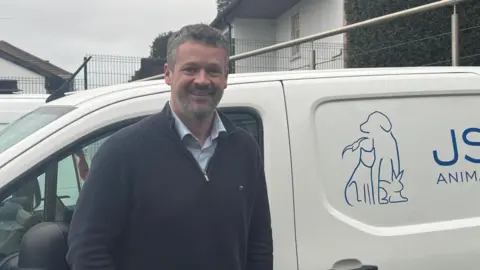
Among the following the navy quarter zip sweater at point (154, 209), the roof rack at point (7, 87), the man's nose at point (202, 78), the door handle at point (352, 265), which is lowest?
the door handle at point (352, 265)

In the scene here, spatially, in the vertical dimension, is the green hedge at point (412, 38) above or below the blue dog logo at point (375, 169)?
above

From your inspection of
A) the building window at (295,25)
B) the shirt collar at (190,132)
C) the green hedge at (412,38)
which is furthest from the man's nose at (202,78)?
the building window at (295,25)

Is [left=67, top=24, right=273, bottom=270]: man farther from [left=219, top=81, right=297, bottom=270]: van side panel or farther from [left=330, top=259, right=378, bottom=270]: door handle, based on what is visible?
[left=330, top=259, right=378, bottom=270]: door handle

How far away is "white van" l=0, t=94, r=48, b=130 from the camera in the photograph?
196 inches

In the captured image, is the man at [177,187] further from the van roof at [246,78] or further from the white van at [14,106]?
the white van at [14,106]

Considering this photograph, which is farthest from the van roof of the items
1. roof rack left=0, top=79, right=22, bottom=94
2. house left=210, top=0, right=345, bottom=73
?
house left=210, top=0, right=345, bottom=73

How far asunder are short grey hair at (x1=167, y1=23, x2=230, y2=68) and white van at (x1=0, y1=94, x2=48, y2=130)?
3.45 m

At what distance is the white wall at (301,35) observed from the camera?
431 inches

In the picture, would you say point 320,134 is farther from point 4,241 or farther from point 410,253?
point 4,241

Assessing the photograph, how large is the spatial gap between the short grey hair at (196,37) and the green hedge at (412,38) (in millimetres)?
5280

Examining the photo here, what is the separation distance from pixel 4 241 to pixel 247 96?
3.87 feet

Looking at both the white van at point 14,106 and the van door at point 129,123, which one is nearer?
the van door at point 129,123

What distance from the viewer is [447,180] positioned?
Result: 8.90 feet

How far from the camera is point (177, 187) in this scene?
1776 mm
